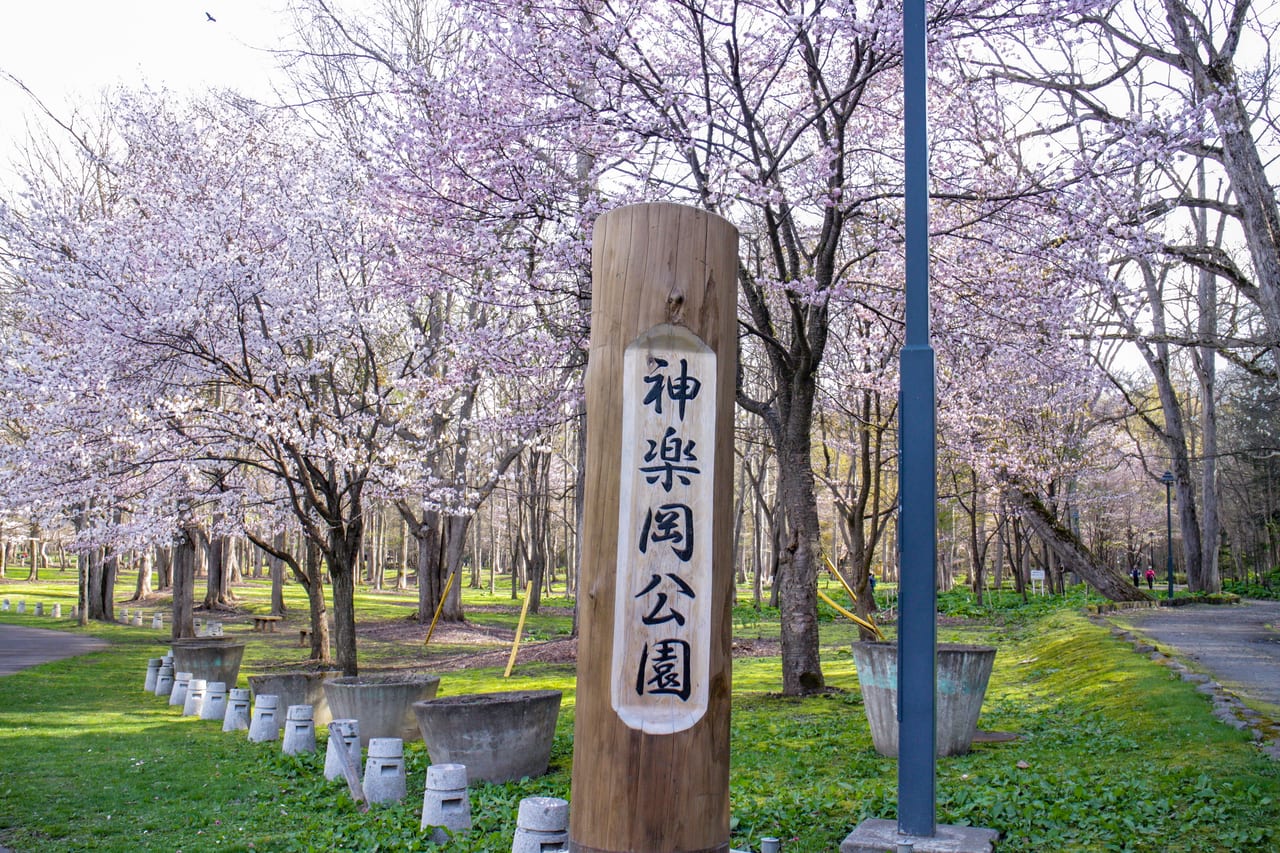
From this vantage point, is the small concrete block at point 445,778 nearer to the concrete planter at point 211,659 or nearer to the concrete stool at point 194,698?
the concrete stool at point 194,698

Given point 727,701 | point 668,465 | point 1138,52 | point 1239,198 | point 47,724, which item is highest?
point 1138,52

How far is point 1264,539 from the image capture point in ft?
153

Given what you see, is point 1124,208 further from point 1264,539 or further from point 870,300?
point 1264,539

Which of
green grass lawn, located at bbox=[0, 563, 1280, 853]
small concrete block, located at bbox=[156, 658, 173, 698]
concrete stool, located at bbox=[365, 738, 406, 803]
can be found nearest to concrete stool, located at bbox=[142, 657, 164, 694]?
small concrete block, located at bbox=[156, 658, 173, 698]

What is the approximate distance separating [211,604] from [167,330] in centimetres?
2201

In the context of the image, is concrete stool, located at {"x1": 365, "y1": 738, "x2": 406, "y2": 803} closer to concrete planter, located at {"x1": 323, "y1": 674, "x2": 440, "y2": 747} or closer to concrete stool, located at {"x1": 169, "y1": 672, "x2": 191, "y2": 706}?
concrete planter, located at {"x1": 323, "y1": 674, "x2": 440, "y2": 747}

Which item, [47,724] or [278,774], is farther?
[47,724]

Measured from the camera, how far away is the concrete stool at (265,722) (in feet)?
33.9

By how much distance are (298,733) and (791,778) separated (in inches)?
195

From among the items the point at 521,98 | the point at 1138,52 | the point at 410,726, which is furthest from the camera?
the point at 1138,52

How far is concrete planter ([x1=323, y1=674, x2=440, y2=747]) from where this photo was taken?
9.44 m

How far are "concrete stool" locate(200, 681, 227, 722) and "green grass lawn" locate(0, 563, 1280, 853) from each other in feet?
0.86

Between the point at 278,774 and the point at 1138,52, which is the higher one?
the point at 1138,52

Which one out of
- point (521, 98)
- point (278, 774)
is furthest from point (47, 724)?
point (521, 98)
